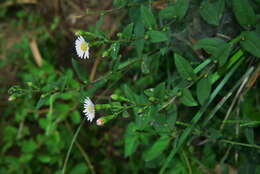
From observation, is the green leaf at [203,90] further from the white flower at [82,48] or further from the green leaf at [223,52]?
the white flower at [82,48]

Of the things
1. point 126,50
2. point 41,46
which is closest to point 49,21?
point 41,46

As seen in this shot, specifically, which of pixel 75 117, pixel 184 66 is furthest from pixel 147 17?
pixel 75 117

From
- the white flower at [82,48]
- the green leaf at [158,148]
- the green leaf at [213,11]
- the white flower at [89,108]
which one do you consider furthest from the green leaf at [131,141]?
the green leaf at [213,11]

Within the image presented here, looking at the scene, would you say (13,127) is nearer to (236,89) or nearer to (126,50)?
(126,50)

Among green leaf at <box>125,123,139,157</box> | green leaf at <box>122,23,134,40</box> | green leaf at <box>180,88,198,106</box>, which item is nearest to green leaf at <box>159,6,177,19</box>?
green leaf at <box>122,23,134,40</box>

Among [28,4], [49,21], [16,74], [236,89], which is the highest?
[28,4]

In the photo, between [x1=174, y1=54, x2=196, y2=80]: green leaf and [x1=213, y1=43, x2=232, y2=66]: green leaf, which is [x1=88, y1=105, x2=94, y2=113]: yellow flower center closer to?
[x1=174, y1=54, x2=196, y2=80]: green leaf

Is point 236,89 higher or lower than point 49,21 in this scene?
lower
